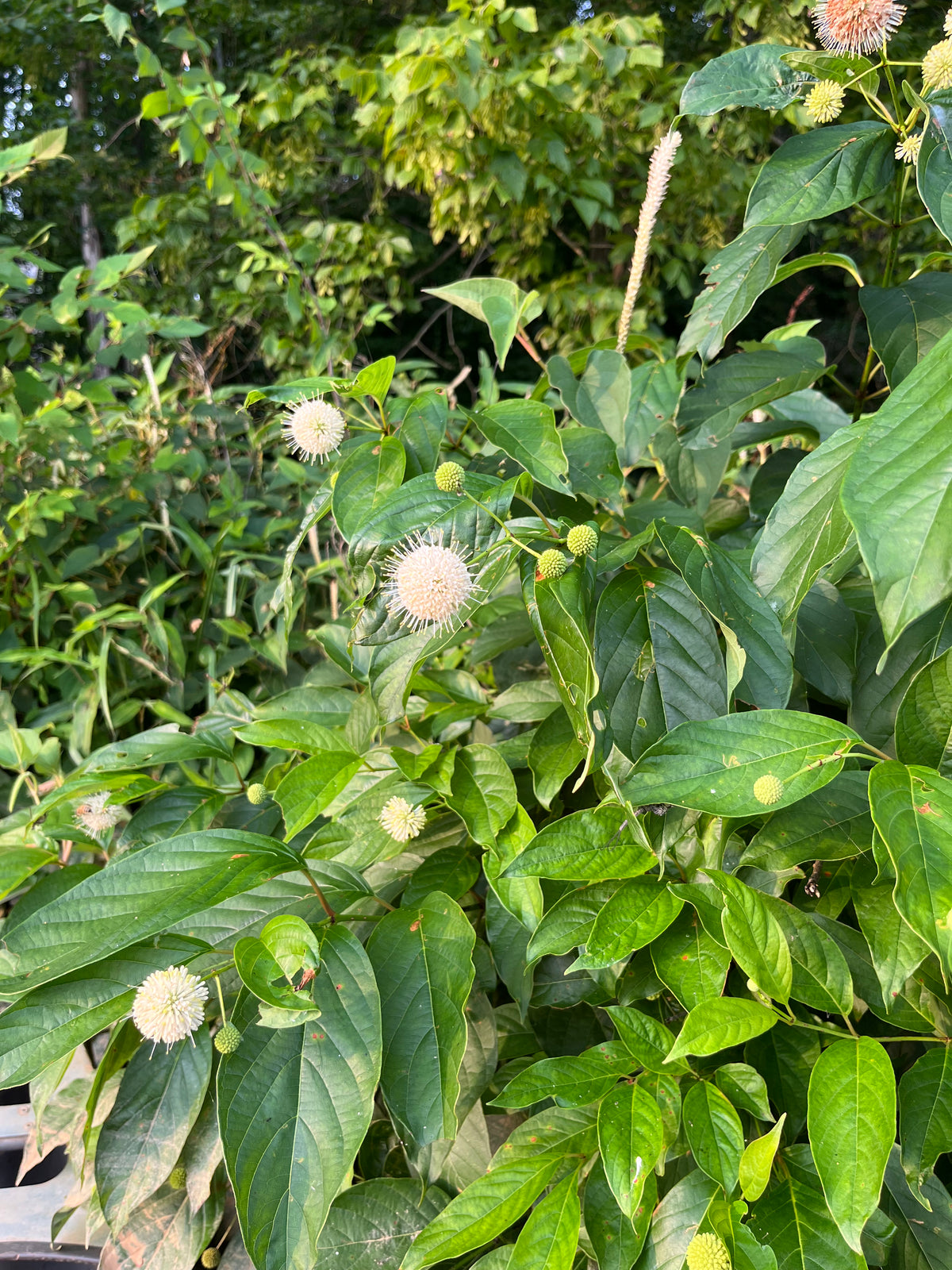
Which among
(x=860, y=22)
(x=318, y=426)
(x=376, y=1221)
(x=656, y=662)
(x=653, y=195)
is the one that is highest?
(x=860, y=22)

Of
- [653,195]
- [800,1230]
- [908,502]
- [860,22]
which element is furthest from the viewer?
[653,195]

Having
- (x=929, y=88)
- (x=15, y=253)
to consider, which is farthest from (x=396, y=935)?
(x=15, y=253)

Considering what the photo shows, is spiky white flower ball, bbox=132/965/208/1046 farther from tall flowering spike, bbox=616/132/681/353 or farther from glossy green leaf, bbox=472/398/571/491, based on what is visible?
tall flowering spike, bbox=616/132/681/353

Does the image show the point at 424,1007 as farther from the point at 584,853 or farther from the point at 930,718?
the point at 930,718

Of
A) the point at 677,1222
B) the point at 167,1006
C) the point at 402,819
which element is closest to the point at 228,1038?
the point at 167,1006

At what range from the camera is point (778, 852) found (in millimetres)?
504

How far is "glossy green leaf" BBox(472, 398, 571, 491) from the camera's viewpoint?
560mm

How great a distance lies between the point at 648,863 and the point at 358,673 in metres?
0.32

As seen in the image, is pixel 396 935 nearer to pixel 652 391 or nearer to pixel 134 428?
pixel 652 391

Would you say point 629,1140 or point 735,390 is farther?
point 735,390

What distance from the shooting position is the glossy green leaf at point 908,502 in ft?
1.13

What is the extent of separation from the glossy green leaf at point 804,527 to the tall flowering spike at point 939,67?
0.21m

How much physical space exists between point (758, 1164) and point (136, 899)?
0.37 m

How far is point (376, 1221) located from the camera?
1.98ft
